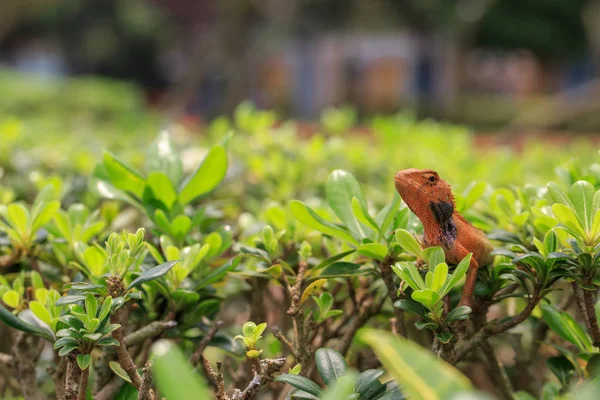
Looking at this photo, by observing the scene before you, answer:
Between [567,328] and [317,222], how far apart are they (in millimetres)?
466

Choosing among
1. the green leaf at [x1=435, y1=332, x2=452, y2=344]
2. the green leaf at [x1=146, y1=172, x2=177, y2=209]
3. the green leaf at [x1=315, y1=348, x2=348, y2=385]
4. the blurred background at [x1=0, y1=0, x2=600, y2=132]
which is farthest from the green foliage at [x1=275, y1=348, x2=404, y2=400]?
the blurred background at [x1=0, y1=0, x2=600, y2=132]

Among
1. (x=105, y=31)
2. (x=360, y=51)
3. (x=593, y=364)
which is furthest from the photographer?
(x=105, y=31)

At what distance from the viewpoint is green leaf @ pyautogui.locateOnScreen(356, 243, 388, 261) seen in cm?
110

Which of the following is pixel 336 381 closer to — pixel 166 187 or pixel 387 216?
pixel 387 216

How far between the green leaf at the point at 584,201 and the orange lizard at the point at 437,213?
0.18m

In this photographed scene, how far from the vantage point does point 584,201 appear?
39.6 inches

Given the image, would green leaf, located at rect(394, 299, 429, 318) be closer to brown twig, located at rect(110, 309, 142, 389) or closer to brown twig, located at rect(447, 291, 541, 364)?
brown twig, located at rect(447, 291, 541, 364)

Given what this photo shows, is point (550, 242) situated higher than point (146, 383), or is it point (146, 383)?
point (550, 242)

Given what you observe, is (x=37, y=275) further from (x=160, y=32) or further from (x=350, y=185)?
(x=160, y=32)

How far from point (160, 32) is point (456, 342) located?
2435 cm

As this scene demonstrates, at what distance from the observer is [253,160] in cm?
236

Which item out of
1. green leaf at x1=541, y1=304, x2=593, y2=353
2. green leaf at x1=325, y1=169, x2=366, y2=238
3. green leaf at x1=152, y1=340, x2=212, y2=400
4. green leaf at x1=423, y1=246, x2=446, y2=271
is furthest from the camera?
green leaf at x1=325, y1=169, x2=366, y2=238

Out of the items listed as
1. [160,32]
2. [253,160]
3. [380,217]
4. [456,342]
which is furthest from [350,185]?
[160,32]

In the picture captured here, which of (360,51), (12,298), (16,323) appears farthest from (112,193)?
(360,51)
